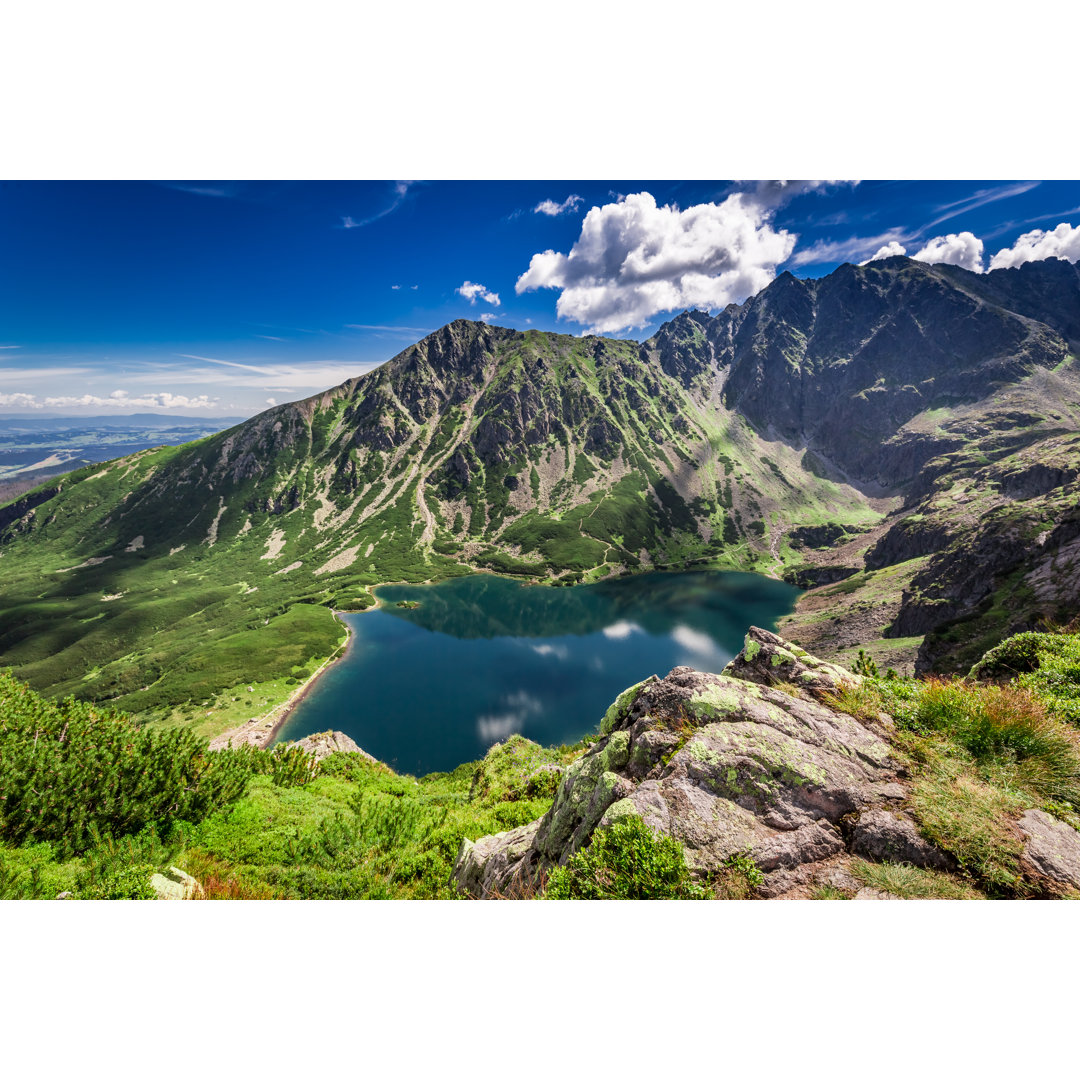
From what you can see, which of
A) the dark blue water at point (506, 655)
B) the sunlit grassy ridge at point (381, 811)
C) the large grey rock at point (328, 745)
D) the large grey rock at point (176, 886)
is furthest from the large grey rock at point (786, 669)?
the dark blue water at point (506, 655)

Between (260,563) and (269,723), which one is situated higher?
(260,563)

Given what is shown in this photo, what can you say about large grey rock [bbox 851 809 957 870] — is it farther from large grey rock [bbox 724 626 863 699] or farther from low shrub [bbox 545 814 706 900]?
large grey rock [bbox 724 626 863 699]

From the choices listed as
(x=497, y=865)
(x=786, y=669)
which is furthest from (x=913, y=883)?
(x=497, y=865)

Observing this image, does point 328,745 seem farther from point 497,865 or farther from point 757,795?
point 757,795

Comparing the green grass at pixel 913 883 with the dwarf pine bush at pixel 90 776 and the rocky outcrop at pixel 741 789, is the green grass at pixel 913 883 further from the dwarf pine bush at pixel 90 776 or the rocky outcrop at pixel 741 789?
the dwarf pine bush at pixel 90 776

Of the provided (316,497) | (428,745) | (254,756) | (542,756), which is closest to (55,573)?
(316,497)

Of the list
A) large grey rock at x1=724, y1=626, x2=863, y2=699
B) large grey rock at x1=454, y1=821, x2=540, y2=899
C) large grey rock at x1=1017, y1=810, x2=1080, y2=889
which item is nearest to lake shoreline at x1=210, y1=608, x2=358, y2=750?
large grey rock at x1=454, y1=821, x2=540, y2=899
